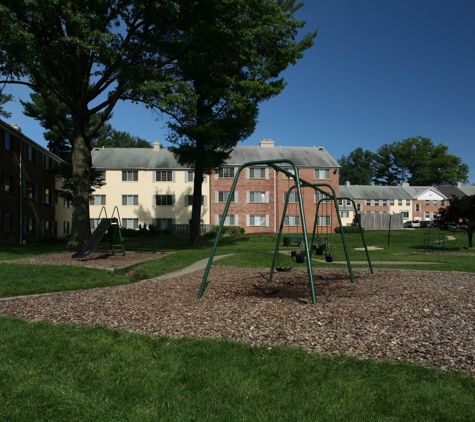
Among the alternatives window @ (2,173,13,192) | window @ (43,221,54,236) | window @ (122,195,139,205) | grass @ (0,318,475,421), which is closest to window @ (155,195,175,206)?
window @ (122,195,139,205)

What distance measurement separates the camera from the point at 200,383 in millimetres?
4320

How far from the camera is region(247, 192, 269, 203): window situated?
52.1m

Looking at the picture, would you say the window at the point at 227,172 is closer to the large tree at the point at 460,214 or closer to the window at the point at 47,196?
the window at the point at 47,196

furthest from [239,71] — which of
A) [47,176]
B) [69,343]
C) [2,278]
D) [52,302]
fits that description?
[47,176]

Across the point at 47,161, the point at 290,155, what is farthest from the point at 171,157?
the point at 47,161

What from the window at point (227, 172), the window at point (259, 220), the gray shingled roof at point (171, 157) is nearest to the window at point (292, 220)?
the window at point (259, 220)

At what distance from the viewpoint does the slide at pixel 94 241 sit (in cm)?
1731

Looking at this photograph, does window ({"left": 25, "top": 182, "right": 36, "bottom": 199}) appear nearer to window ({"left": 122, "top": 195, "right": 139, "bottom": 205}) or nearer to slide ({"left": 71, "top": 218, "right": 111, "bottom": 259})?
window ({"left": 122, "top": 195, "right": 139, "bottom": 205})

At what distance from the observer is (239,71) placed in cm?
2300

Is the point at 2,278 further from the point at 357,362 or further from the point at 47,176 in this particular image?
the point at 47,176

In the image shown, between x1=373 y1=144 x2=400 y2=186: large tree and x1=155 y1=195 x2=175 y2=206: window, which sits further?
x1=373 y1=144 x2=400 y2=186: large tree

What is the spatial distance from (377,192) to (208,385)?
83314mm

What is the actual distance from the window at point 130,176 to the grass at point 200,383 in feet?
156

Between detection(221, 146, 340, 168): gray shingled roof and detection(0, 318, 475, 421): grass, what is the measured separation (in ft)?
158
